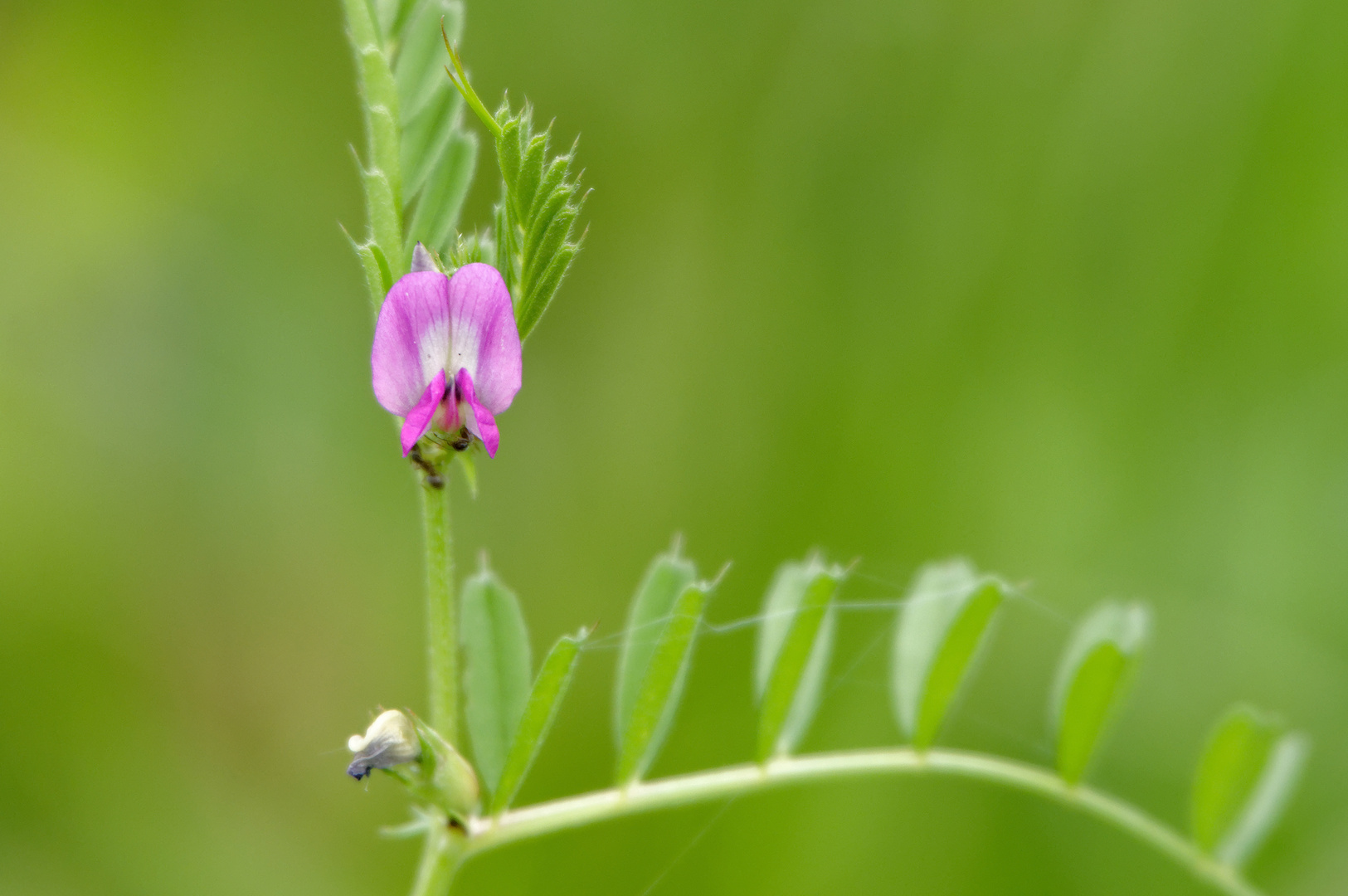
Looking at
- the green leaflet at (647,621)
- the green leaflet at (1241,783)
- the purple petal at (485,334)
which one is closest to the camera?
the purple petal at (485,334)

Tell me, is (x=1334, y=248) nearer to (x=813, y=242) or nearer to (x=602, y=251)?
(x=813, y=242)

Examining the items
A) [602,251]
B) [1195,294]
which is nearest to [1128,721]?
[1195,294]

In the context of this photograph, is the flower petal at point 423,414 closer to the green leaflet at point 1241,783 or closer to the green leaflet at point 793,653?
the green leaflet at point 793,653

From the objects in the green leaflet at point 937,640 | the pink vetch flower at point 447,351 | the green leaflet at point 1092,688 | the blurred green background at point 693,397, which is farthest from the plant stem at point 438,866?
the blurred green background at point 693,397

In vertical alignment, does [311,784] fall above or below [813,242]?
below

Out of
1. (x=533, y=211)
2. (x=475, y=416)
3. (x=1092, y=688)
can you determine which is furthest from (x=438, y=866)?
(x=1092, y=688)

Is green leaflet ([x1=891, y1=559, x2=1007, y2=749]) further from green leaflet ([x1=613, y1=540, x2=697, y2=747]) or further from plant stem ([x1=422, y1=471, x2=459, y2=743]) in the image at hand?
plant stem ([x1=422, y1=471, x2=459, y2=743])
